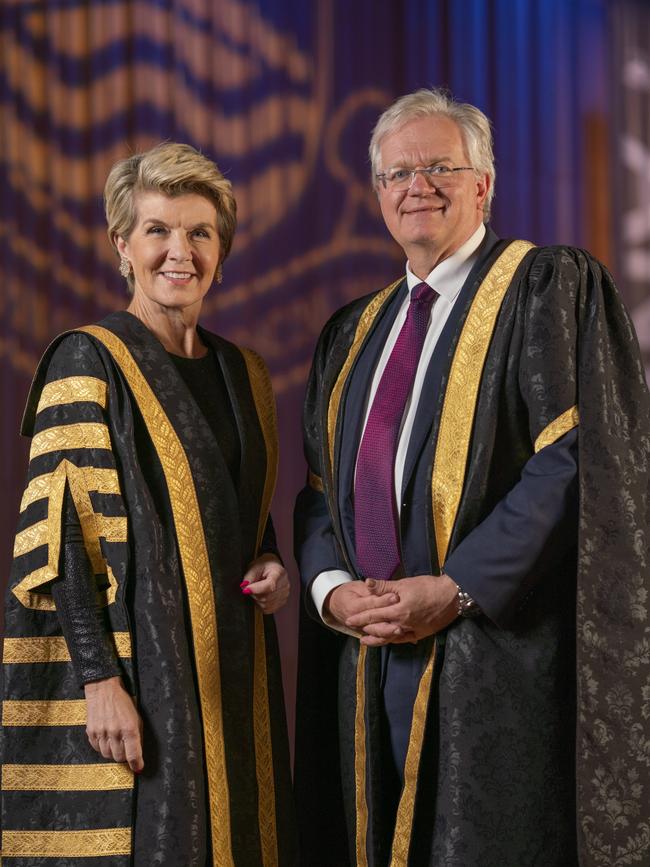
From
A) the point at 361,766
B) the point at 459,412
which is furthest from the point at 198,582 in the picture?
the point at 459,412

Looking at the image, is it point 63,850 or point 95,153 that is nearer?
point 63,850

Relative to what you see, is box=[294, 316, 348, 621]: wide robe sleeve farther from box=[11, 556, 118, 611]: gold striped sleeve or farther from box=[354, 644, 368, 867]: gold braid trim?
box=[11, 556, 118, 611]: gold striped sleeve

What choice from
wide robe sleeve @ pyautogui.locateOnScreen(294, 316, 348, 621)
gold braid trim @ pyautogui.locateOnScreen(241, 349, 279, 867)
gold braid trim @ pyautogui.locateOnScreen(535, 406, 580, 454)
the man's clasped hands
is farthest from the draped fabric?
gold braid trim @ pyautogui.locateOnScreen(535, 406, 580, 454)

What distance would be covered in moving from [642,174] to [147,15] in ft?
6.11

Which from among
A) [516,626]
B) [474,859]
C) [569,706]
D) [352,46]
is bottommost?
[474,859]

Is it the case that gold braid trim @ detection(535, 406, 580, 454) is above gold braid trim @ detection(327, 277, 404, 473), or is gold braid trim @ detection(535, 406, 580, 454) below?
below

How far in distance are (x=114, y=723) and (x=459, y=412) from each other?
2.84ft

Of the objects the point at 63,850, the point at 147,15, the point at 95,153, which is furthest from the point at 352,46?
the point at 63,850

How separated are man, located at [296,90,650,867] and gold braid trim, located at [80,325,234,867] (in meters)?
0.25

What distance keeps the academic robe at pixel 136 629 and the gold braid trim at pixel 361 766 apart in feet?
0.69

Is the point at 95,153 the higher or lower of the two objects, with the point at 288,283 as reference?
higher

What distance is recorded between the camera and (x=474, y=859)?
2.07 m

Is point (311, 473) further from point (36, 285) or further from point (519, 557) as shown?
point (36, 285)

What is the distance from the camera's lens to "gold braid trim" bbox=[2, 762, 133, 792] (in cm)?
212
